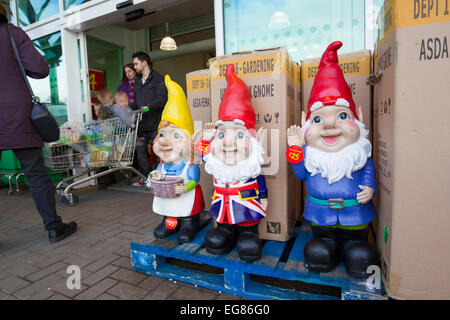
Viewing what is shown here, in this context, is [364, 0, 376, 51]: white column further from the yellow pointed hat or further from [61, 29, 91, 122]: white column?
[61, 29, 91, 122]: white column

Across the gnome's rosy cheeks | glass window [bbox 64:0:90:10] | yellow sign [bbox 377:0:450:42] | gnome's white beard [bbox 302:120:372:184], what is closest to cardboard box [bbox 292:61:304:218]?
the gnome's rosy cheeks

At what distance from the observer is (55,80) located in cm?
553

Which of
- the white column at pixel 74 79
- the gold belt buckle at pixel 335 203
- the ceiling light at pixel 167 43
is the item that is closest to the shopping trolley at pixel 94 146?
the white column at pixel 74 79

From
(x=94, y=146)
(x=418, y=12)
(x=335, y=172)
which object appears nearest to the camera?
(x=418, y=12)

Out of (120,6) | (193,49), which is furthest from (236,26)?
(193,49)

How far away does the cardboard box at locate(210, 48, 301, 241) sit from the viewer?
1.98m

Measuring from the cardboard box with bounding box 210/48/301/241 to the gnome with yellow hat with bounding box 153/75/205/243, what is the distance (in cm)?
52

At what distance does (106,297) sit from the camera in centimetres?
183

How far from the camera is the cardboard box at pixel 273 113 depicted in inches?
77.9

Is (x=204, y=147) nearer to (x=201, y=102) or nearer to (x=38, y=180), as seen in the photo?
(x=201, y=102)

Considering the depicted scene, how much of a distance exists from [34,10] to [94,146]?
3.87 m

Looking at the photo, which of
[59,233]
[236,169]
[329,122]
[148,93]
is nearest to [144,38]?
[148,93]

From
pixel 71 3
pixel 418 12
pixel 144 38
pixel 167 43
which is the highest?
pixel 144 38

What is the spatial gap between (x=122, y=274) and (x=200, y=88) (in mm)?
1750
